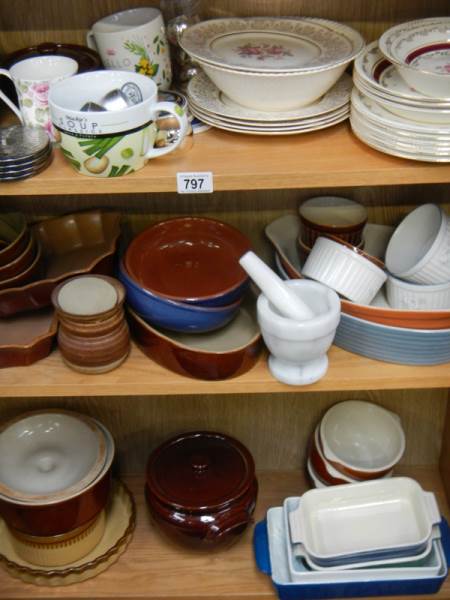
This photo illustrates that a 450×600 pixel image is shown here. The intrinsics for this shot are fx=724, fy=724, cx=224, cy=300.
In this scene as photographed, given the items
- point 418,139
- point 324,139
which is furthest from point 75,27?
point 418,139

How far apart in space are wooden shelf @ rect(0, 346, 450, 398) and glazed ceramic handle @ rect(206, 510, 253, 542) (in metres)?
0.32

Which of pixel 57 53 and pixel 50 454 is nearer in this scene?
pixel 57 53

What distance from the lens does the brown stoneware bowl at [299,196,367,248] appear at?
3.78ft

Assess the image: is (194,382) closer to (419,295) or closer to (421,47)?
(419,295)

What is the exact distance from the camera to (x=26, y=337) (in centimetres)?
114

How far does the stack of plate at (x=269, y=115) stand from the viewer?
96 cm

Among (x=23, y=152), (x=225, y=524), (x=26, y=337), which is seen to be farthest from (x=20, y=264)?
(x=225, y=524)

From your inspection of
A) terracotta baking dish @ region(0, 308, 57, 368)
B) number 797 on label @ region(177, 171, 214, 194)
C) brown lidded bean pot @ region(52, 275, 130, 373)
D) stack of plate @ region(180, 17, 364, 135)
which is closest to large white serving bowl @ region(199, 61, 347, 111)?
stack of plate @ region(180, 17, 364, 135)

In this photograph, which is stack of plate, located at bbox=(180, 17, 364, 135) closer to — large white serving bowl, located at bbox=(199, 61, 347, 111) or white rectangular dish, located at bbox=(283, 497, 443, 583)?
large white serving bowl, located at bbox=(199, 61, 347, 111)

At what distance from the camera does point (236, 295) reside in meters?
1.09

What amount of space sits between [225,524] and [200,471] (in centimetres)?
12

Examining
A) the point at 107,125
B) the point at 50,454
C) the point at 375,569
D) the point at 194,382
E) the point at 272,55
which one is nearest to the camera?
the point at 107,125

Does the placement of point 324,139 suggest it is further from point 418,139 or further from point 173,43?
point 173,43

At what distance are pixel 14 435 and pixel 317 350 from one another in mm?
674
